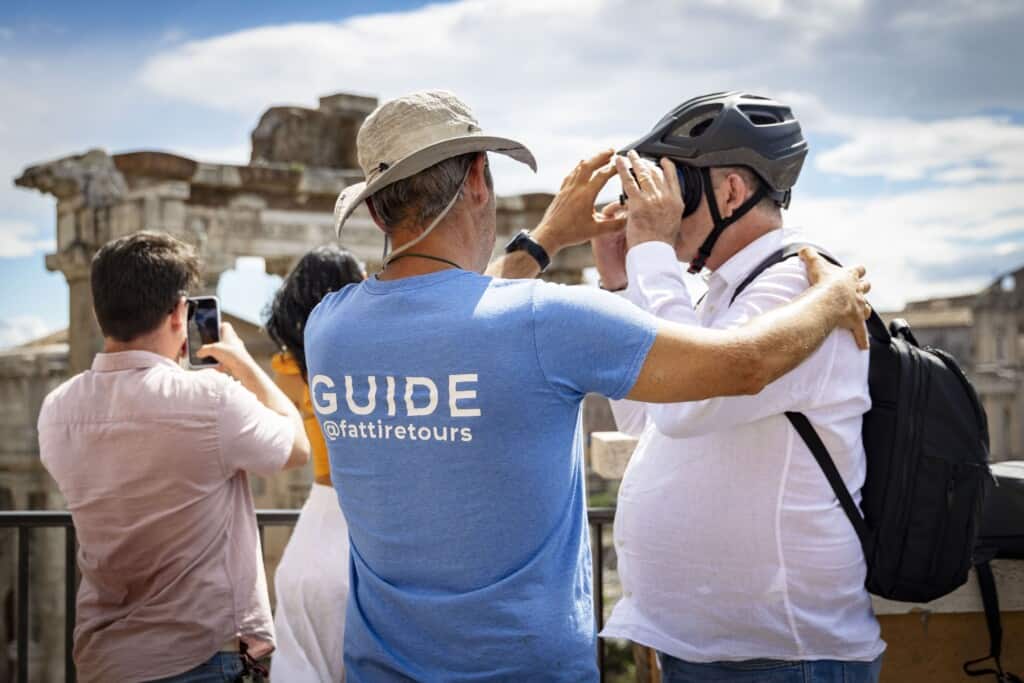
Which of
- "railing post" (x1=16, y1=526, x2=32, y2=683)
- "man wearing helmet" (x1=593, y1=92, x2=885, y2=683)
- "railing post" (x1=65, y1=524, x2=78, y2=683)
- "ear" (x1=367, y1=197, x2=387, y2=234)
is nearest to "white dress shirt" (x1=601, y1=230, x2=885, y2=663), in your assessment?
"man wearing helmet" (x1=593, y1=92, x2=885, y2=683)

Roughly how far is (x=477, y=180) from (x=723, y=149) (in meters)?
0.67

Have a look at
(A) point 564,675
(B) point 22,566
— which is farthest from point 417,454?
(B) point 22,566

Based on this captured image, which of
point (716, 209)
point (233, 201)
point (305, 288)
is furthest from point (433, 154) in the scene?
point (233, 201)

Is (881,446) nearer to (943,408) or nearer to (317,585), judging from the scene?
(943,408)

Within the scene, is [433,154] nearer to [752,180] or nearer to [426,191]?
[426,191]

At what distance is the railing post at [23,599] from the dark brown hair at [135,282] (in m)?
1.37

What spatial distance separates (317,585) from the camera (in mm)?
2686

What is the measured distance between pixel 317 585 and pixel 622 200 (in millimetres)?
1369

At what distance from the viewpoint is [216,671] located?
2504 millimetres

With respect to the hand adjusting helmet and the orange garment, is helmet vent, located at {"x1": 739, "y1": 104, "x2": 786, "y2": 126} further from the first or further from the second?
the orange garment

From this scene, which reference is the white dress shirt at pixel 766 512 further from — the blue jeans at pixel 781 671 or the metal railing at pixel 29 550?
the metal railing at pixel 29 550

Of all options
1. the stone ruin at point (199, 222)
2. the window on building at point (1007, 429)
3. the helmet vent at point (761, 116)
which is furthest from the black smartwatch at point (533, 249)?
the window on building at point (1007, 429)

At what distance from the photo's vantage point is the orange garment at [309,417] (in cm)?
292

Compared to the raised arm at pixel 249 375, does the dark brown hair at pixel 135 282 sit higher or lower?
higher
